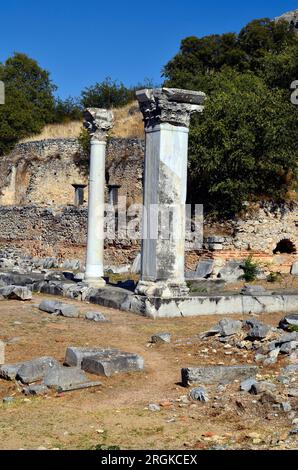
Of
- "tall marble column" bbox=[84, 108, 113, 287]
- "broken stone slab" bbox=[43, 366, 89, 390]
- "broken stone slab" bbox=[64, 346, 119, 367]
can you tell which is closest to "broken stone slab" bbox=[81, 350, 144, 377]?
"broken stone slab" bbox=[64, 346, 119, 367]

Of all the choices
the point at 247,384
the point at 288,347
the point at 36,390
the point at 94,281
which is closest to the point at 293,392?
the point at 247,384

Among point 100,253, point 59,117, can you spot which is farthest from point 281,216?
point 59,117

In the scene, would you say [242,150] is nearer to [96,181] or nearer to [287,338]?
[96,181]

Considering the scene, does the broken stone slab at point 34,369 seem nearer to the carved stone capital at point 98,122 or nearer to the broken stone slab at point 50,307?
the broken stone slab at point 50,307

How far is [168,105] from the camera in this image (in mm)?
12148

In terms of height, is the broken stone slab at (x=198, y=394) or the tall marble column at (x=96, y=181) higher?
the tall marble column at (x=96, y=181)

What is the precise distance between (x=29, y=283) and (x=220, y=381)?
32.2 ft

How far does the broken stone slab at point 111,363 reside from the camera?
7762mm

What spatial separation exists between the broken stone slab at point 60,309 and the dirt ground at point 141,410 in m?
1.67

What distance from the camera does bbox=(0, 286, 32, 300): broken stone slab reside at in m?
13.7

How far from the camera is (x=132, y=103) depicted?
43469 millimetres

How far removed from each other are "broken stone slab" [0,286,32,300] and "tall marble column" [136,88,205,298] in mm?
2730

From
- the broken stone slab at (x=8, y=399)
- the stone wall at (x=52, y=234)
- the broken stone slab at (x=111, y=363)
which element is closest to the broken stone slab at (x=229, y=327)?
the broken stone slab at (x=111, y=363)

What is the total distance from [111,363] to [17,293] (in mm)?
6347
